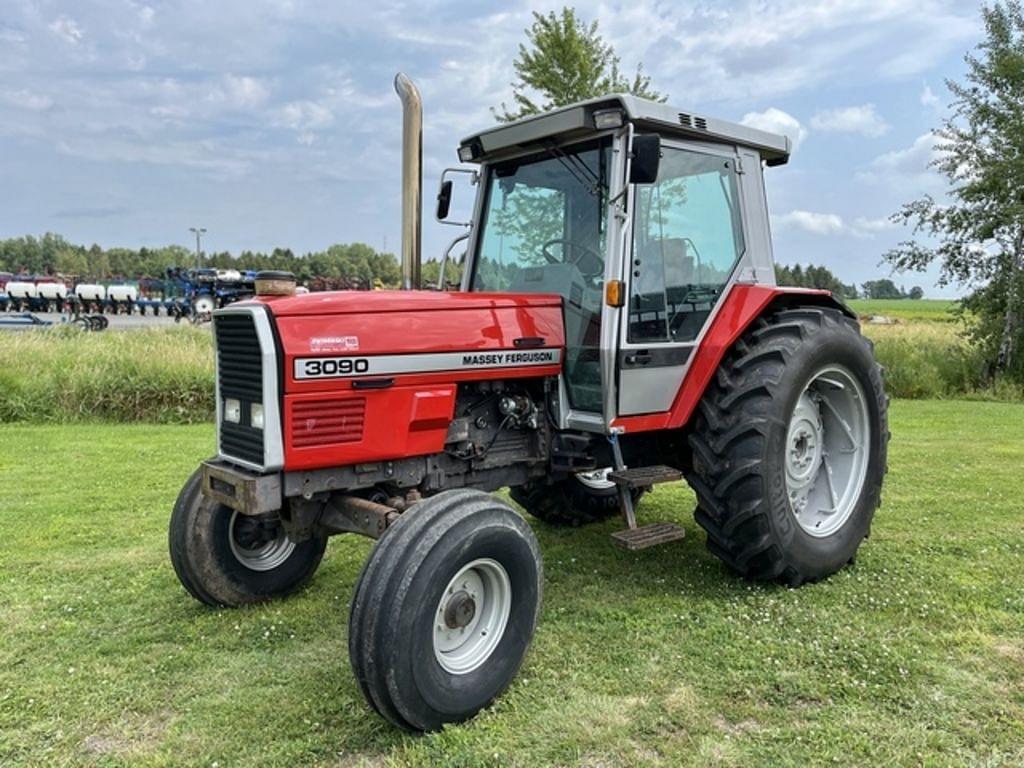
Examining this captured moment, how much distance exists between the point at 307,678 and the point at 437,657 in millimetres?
702

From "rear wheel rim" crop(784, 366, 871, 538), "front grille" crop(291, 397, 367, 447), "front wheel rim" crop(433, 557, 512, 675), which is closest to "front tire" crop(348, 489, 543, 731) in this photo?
"front wheel rim" crop(433, 557, 512, 675)

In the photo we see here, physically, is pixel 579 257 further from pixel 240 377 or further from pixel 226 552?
pixel 226 552

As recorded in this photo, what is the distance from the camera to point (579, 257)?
3904mm

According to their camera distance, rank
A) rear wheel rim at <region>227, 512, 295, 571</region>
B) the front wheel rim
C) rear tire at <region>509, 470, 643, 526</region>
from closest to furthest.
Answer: the front wheel rim, rear wheel rim at <region>227, 512, 295, 571</region>, rear tire at <region>509, 470, 643, 526</region>

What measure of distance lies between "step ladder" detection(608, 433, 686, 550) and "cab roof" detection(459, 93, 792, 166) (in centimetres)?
152

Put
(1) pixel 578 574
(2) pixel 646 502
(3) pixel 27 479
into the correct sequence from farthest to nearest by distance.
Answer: (3) pixel 27 479
(2) pixel 646 502
(1) pixel 578 574

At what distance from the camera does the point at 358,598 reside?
105 inches

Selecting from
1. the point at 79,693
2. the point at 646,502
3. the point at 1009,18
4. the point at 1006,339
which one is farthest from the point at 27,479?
the point at 1009,18

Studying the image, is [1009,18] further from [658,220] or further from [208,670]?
[208,670]

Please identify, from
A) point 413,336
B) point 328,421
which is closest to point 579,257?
point 413,336

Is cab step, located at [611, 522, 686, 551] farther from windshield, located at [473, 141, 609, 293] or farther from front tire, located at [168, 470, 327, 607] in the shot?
front tire, located at [168, 470, 327, 607]

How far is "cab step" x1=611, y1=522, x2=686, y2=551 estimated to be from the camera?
3.58m

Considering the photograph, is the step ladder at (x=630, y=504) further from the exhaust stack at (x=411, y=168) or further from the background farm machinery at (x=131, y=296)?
the background farm machinery at (x=131, y=296)

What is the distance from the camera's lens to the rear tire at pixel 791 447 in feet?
12.3
